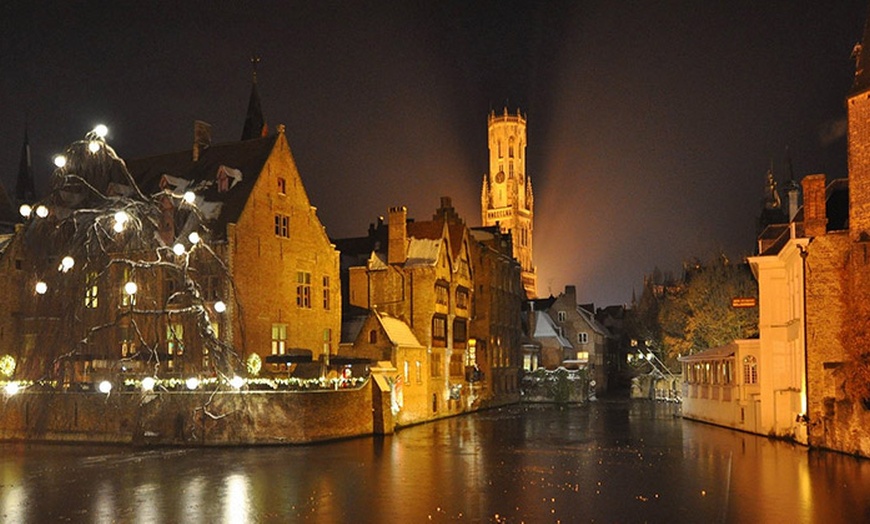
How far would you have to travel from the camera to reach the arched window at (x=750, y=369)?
46875mm

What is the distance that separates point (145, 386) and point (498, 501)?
20.9 metres

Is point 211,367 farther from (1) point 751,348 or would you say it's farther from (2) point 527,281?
(2) point 527,281

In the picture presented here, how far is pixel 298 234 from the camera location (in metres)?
54.3

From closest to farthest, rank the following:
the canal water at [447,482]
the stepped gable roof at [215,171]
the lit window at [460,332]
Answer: the canal water at [447,482]
the stepped gable roof at [215,171]
the lit window at [460,332]

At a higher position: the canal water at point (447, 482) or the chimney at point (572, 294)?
the chimney at point (572, 294)

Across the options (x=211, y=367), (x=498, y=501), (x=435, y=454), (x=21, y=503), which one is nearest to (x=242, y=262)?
(x=211, y=367)

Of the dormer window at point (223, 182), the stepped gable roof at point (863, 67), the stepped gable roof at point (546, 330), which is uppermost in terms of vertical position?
the stepped gable roof at point (863, 67)

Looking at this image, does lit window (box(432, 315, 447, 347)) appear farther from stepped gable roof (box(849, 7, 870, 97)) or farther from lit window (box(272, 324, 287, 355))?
stepped gable roof (box(849, 7, 870, 97))

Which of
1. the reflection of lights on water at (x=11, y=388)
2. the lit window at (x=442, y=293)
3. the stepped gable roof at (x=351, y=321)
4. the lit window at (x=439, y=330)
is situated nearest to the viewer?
the reflection of lights on water at (x=11, y=388)

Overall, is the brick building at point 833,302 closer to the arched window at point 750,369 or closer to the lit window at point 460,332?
the arched window at point 750,369

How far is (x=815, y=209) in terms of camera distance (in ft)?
125

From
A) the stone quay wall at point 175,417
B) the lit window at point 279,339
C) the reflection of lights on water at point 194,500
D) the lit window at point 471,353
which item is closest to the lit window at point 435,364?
the lit window at point 471,353

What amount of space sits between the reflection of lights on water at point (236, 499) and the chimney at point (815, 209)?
25.8 m

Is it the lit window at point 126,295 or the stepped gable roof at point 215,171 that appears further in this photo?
the stepped gable roof at point 215,171
